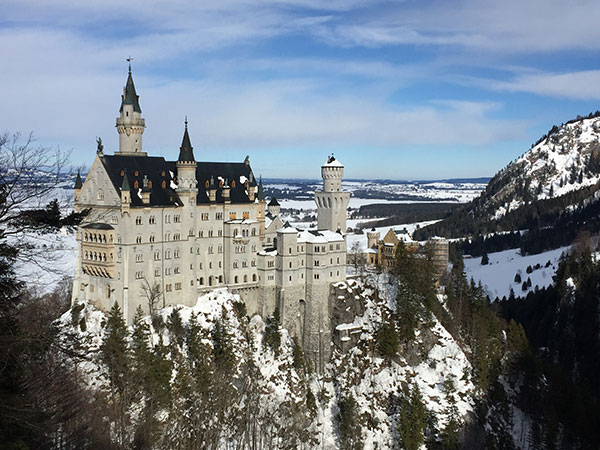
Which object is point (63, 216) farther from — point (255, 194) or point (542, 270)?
point (542, 270)

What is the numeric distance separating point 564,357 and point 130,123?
78.0 meters

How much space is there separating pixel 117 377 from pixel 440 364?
137 feet

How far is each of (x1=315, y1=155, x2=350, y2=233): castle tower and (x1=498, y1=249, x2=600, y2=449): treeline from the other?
32988mm

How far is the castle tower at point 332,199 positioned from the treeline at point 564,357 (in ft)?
108

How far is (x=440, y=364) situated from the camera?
274 ft

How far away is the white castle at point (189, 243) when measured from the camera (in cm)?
7438

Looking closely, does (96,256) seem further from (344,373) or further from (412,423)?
(412,423)

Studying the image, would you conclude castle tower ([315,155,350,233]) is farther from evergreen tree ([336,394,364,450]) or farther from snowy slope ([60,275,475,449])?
evergreen tree ([336,394,364,450])

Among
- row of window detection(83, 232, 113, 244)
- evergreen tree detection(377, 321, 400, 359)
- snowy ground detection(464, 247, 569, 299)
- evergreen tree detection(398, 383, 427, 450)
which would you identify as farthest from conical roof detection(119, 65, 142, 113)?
snowy ground detection(464, 247, 569, 299)

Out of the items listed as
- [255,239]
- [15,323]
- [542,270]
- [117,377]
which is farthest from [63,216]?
[542,270]

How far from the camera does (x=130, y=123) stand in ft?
271

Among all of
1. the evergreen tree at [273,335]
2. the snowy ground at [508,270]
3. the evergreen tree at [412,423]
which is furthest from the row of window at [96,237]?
the snowy ground at [508,270]

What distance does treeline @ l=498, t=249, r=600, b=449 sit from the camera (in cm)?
7606

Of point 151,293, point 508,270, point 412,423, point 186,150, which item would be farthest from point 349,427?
point 508,270
